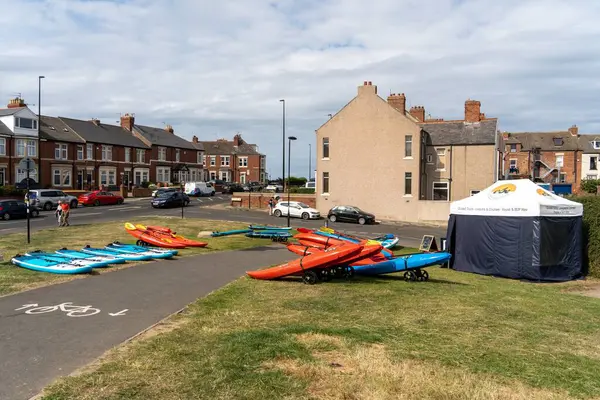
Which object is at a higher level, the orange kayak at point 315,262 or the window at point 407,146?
the window at point 407,146

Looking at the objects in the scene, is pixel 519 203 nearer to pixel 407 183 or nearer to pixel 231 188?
pixel 407 183

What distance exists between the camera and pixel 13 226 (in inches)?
1256

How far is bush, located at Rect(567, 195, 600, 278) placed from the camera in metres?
20.8

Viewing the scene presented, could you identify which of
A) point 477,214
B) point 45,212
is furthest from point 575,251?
point 45,212

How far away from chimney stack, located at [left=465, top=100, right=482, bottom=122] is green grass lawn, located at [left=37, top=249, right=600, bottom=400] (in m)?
38.0

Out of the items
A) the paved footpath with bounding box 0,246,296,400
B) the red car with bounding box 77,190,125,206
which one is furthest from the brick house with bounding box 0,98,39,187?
the paved footpath with bounding box 0,246,296,400

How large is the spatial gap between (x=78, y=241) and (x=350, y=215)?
23.6 m

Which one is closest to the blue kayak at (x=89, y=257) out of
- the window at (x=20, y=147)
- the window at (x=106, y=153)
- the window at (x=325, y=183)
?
the window at (x=325, y=183)

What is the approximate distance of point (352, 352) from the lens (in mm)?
7539

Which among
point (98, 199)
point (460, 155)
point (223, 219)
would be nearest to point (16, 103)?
point (98, 199)

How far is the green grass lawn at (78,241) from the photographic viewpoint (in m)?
13.3

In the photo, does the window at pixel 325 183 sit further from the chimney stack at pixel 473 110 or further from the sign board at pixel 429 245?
the sign board at pixel 429 245

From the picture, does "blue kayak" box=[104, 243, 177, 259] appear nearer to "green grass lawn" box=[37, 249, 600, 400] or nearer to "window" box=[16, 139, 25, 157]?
"green grass lawn" box=[37, 249, 600, 400]

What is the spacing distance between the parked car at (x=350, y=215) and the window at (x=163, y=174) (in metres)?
42.6
